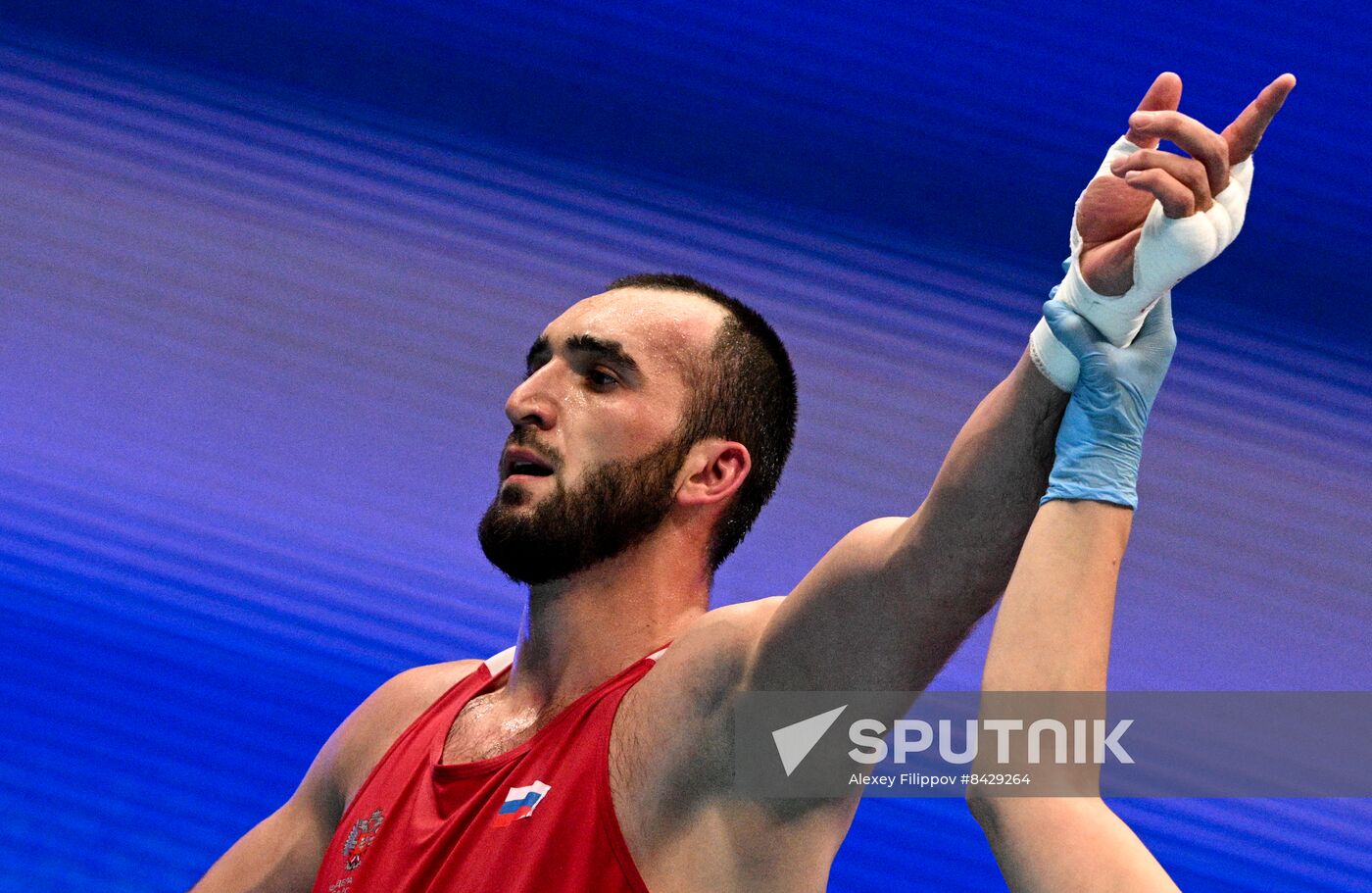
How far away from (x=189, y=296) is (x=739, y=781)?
1.50 meters

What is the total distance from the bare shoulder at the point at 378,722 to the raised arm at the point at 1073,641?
0.88 m

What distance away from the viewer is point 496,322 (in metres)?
2.35

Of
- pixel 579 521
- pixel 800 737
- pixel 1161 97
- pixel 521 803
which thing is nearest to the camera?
pixel 1161 97

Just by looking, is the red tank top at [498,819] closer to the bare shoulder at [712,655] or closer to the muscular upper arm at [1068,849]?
the bare shoulder at [712,655]

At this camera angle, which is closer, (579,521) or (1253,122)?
(1253,122)

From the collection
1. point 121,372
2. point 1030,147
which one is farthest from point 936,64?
point 121,372

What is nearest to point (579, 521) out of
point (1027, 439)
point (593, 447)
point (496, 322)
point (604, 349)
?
point (593, 447)

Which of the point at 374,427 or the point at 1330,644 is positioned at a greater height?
the point at 374,427

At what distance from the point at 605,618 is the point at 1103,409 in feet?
2.28

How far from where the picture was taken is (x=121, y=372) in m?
2.42

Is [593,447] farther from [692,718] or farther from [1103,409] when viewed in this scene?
[1103,409]

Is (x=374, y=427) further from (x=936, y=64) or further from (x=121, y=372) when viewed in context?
(x=936, y=64)

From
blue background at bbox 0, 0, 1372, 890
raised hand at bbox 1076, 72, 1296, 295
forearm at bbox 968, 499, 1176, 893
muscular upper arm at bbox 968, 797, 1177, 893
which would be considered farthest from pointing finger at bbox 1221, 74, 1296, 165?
blue background at bbox 0, 0, 1372, 890

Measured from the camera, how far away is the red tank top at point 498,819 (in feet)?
4.41
